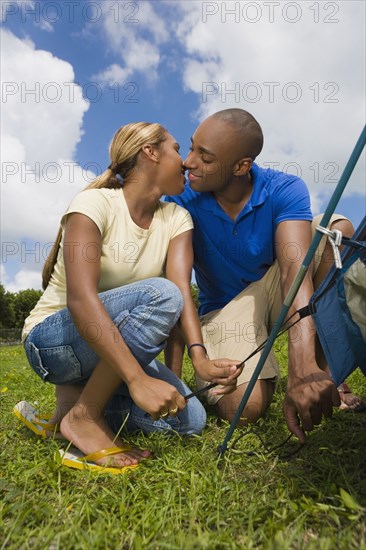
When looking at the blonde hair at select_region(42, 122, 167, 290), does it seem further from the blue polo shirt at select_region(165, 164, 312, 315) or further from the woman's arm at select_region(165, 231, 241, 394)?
the blue polo shirt at select_region(165, 164, 312, 315)

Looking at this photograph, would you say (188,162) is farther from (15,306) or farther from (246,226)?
(15,306)

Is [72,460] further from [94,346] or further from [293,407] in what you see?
[293,407]

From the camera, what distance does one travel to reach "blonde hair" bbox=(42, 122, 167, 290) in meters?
3.03

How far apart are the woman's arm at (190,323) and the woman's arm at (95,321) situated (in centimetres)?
32

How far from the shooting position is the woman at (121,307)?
2.41 metres

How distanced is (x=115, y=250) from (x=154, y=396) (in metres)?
0.93

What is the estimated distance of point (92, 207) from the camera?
267 cm

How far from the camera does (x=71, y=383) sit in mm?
2875

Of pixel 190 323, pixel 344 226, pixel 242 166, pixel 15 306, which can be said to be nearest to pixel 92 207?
pixel 190 323

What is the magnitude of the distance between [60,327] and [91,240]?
494 millimetres

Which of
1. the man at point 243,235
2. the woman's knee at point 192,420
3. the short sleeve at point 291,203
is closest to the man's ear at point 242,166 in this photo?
the man at point 243,235

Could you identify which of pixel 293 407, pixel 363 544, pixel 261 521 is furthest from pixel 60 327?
pixel 363 544

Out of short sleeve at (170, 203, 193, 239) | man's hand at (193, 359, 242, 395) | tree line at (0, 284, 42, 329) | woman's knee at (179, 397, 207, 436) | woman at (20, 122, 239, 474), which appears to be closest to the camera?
woman at (20, 122, 239, 474)

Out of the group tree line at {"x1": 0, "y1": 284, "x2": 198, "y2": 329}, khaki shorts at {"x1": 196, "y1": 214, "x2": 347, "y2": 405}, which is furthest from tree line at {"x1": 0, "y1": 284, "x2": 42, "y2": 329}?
khaki shorts at {"x1": 196, "y1": 214, "x2": 347, "y2": 405}
